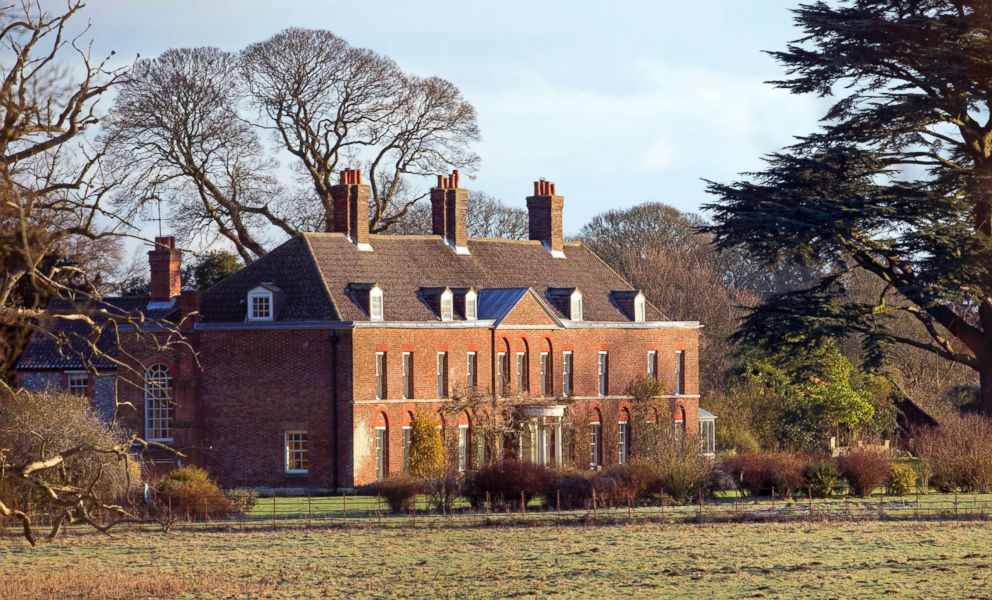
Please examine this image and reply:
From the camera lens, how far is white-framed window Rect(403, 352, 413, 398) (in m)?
52.5

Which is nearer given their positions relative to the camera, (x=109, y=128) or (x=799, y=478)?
(x=799, y=478)

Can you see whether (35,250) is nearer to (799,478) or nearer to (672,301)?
(799,478)

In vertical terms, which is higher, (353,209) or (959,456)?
(353,209)

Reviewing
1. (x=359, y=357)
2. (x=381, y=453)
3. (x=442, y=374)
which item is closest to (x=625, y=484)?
(x=381, y=453)

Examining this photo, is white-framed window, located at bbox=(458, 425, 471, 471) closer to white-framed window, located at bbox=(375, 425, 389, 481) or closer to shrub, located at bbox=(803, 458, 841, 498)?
white-framed window, located at bbox=(375, 425, 389, 481)

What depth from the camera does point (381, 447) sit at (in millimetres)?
51312

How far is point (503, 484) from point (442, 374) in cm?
1356

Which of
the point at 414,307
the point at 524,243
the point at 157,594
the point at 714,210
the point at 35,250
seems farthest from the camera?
the point at 524,243

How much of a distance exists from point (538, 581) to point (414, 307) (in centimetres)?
2865

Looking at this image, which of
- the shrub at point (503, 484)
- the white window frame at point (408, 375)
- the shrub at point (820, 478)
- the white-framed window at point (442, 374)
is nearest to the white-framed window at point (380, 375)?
the white window frame at point (408, 375)

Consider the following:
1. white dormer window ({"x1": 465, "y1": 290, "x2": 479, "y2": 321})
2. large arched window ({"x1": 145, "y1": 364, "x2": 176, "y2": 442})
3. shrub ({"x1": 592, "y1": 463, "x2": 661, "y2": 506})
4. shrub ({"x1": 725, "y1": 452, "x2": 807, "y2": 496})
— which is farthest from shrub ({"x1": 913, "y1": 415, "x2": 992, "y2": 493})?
large arched window ({"x1": 145, "y1": 364, "x2": 176, "y2": 442})

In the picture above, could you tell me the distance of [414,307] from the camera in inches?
2117

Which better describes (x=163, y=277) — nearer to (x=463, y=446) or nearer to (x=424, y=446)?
(x=424, y=446)

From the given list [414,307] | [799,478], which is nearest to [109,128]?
[414,307]
